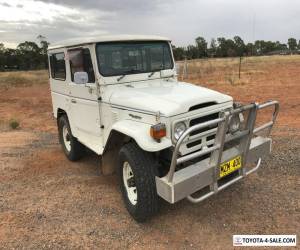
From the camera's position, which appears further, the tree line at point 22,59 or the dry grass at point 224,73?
the tree line at point 22,59

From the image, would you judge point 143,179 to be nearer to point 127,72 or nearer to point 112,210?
point 112,210

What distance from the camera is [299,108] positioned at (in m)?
11.1

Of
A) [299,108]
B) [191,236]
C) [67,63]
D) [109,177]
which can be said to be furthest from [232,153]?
[299,108]

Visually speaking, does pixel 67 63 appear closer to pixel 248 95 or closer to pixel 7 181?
pixel 7 181

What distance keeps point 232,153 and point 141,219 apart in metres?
1.41

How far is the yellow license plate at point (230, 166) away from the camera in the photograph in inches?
160

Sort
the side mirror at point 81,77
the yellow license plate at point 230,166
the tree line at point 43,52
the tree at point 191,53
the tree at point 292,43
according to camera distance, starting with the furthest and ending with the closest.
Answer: the tree at point 292,43 → the tree line at point 43,52 → the tree at point 191,53 → the side mirror at point 81,77 → the yellow license plate at point 230,166

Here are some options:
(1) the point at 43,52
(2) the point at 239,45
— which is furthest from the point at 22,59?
(2) the point at 239,45

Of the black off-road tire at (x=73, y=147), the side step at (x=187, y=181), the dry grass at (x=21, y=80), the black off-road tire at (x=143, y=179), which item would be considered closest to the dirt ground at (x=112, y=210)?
the black off-road tire at (x=73, y=147)

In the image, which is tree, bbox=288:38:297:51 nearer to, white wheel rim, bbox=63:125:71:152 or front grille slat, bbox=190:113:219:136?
white wheel rim, bbox=63:125:71:152

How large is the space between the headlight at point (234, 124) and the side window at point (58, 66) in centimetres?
341

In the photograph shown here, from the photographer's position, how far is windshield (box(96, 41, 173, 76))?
5.12 metres

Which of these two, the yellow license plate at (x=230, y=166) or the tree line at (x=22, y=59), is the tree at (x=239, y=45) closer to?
the tree line at (x=22, y=59)

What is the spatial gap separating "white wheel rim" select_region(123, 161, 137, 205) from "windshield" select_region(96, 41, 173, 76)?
150cm
